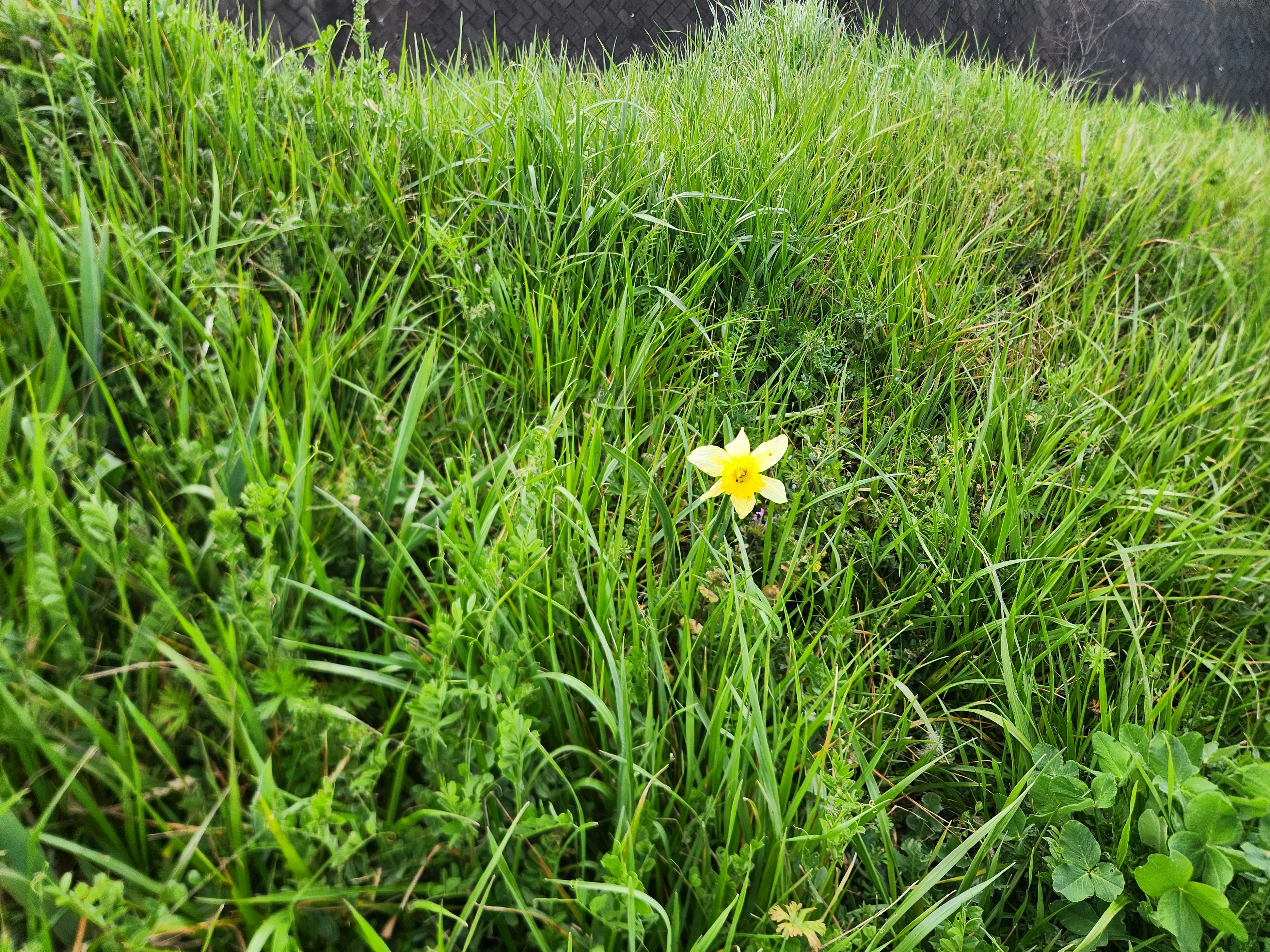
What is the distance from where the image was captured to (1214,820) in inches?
38.3

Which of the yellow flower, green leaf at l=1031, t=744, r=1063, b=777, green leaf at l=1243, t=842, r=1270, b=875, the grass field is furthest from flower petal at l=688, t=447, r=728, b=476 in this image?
green leaf at l=1243, t=842, r=1270, b=875

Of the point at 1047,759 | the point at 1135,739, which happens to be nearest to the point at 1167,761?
the point at 1135,739

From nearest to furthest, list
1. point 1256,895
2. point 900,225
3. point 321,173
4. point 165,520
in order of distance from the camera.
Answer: point 165,520 → point 1256,895 → point 321,173 → point 900,225

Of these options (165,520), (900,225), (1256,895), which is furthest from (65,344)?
(900,225)

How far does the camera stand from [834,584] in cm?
136

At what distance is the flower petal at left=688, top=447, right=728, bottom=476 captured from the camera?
112cm

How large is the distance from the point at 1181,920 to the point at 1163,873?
0.06m

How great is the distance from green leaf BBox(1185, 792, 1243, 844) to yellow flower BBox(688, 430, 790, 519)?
0.74 metres

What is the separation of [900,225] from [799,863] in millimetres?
1891

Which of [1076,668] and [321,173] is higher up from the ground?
[321,173]

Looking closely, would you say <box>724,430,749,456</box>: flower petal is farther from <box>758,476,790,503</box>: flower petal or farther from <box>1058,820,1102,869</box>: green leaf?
<box>1058,820,1102,869</box>: green leaf

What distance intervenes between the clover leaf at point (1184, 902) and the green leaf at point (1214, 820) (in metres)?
0.07

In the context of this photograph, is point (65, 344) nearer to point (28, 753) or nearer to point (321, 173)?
point (28, 753)

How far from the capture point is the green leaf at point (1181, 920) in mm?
895
